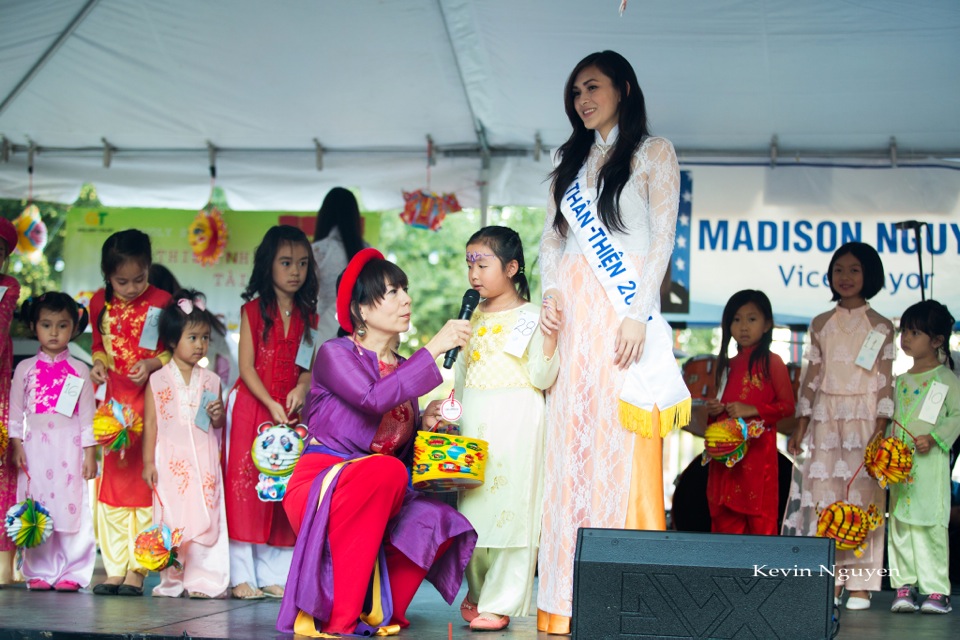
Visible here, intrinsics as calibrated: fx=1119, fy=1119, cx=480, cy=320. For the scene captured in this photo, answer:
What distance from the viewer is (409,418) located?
4.02 m

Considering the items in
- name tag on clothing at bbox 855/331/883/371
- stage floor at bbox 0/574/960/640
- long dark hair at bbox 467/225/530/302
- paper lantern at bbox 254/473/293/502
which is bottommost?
stage floor at bbox 0/574/960/640

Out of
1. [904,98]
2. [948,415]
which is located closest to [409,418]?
[948,415]

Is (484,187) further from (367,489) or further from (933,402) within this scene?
(367,489)

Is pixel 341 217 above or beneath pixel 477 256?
above

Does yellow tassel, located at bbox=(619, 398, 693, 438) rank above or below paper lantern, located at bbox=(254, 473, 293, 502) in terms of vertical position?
above

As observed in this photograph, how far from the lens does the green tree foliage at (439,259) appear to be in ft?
61.5

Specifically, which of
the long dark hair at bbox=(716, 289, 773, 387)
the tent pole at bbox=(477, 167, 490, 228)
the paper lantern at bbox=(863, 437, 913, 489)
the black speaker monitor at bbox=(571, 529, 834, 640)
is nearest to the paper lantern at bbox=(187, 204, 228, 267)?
the tent pole at bbox=(477, 167, 490, 228)

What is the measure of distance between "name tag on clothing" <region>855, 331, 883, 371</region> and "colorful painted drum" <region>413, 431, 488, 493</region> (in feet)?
7.53

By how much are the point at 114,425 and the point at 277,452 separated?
0.80 meters

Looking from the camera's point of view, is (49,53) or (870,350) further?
(49,53)


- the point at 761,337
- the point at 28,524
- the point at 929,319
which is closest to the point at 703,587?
the point at 929,319

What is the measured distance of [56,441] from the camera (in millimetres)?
5102

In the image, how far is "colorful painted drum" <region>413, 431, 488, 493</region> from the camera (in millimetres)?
3615

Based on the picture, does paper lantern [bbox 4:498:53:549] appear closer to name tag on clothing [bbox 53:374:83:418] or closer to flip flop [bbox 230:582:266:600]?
name tag on clothing [bbox 53:374:83:418]
